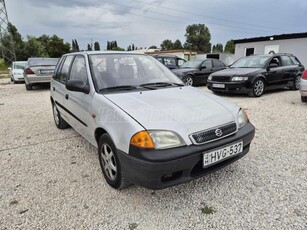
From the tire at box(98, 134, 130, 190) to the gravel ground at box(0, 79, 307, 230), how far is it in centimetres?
12

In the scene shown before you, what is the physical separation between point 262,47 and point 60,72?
19.1m

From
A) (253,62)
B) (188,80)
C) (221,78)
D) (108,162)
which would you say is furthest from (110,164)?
(188,80)

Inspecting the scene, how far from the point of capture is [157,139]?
194 cm

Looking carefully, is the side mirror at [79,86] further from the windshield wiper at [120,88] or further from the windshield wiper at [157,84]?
the windshield wiper at [157,84]

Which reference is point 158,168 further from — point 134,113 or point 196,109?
point 196,109

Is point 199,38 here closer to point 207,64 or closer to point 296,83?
point 207,64

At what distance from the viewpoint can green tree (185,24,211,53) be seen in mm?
56406

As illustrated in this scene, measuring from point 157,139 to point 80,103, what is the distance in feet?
4.89

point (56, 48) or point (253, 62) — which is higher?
point (56, 48)

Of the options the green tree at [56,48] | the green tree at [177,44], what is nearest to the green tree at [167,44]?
the green tree at [177,44]

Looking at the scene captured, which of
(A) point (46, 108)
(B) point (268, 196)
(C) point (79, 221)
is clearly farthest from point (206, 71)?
(C) point (79, 221)

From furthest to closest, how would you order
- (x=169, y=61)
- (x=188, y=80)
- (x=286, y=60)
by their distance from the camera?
(x=169, y=61), (x=188, y=80), (x=286, y=60)

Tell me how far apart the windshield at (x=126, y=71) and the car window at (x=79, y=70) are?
168mm

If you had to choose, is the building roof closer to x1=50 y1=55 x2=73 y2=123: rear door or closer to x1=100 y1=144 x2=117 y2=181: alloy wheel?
x1=50 y1=55 x2=73 y2=123: rear door
